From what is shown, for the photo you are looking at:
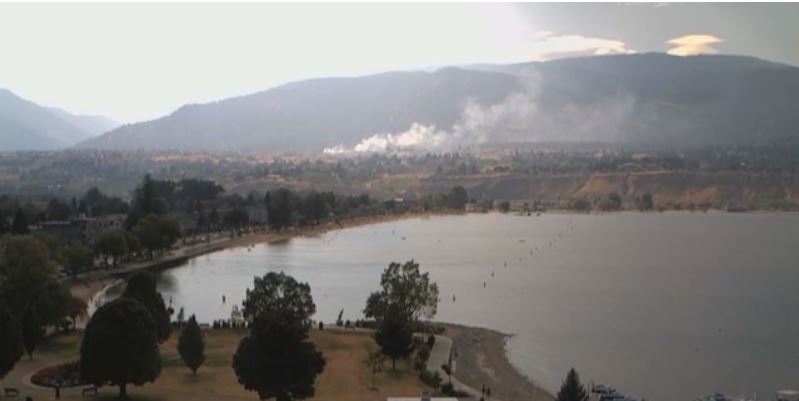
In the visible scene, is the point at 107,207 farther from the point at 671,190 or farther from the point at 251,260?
the point at 671,190

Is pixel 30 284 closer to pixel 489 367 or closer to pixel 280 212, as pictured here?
pixel 489 367

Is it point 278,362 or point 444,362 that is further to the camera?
point 444,362

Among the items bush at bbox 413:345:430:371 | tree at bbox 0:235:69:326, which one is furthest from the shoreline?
bush at bbox 413:345:430:371

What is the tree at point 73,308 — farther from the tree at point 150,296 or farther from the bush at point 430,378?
the bush at point 430,378

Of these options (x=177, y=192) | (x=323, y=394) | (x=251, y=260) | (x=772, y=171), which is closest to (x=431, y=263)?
(x=251, y=260)

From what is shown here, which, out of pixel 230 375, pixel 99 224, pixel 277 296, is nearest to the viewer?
pixel 230 375

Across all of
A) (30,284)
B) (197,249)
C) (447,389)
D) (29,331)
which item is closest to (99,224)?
(197,249)

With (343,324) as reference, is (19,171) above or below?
above
